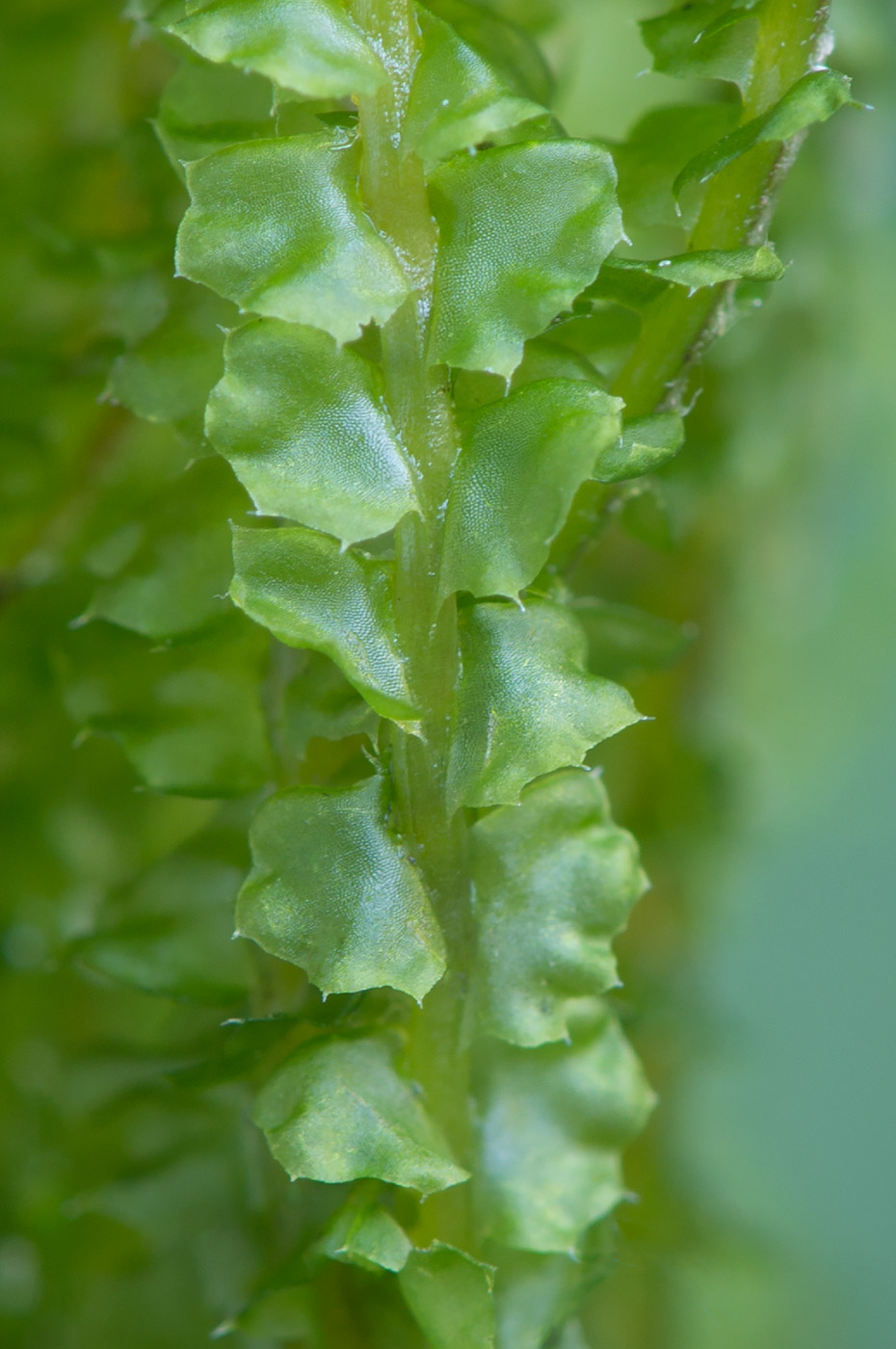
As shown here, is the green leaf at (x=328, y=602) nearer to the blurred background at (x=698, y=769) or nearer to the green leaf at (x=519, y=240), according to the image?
the green leaf at (x=519, y=240)

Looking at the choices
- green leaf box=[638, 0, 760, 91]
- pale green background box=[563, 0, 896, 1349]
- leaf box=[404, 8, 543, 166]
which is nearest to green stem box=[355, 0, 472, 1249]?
leaf box=[404, 8, 543, 166]

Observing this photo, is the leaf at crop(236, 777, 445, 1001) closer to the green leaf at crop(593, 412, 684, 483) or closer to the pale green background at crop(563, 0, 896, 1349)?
the green leaf at crop(593, 412, 684, 483)

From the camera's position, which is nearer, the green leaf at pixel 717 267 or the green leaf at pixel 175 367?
the green leaf at pixel 717 267

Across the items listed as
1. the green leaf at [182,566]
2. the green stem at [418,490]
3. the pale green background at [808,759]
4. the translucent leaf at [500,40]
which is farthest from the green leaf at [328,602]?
the pale green background at [808,759]

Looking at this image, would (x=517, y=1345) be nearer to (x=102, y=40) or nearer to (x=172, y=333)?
(x=172, y=333)

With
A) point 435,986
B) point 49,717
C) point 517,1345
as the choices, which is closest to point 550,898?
point 435,986

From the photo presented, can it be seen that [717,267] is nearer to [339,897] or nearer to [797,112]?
[797,112]

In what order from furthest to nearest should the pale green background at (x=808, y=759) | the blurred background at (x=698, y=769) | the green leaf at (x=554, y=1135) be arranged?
1. the pale green background at (x=808, y=759)
2. the blurred background at (x=698, y=769)
3. the green leaf at (x=554, y=1135)
